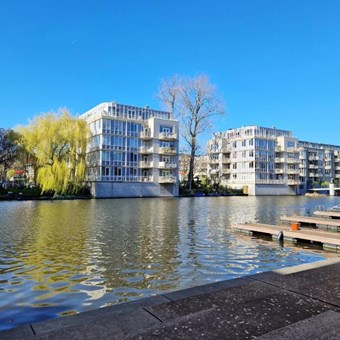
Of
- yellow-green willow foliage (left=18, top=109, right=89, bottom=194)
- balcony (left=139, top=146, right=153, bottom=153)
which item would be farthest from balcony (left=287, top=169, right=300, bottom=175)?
yellow-green willow foliage (left=18, top=109, right=89, bottom=194)

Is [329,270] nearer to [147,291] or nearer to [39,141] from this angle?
[147,291]

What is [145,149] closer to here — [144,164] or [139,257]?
[144,164]

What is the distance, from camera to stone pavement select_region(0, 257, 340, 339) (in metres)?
3.50

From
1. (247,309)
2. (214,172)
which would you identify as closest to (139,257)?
(247,309)

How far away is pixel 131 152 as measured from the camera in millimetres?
54625

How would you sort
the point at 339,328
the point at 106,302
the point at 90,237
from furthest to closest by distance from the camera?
the point at 90,237
the point at 106,302
the point at 339,328

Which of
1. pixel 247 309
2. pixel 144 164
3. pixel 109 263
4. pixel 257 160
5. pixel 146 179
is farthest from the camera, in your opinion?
pixel 257 160

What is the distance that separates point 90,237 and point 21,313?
7.56 meters

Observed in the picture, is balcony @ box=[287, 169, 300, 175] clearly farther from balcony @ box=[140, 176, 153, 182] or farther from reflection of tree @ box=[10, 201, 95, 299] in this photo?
reflection of tree @ box=[10, 201, 95, 299]

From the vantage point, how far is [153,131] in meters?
55.9

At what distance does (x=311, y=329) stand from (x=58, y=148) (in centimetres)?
4356

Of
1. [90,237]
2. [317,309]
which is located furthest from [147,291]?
[90,237]

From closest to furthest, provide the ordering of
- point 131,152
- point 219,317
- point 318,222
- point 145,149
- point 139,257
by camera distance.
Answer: point 219,317
point 139,257
point 318,222
point 131,152
point 145,149

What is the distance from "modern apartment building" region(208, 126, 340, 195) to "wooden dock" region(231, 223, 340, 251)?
195 ft
